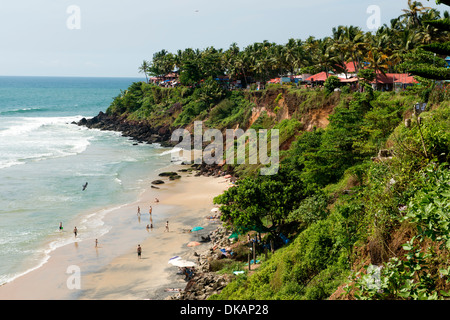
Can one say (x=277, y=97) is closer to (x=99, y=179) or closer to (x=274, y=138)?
(x=274, y=138)

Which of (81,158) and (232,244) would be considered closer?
(232,244)

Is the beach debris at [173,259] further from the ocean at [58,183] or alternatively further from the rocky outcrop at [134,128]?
the rocky outcrop at [134,128]

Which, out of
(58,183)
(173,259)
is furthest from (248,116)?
(173,259)

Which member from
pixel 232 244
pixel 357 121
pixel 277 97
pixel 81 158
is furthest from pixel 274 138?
pixel 81 158

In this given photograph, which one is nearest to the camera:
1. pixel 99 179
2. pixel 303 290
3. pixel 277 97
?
pixel 303 290

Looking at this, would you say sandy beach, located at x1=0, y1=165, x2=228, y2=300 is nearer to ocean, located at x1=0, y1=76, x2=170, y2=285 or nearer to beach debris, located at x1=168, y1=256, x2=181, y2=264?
beach debris, located at x1=168, y1=256, x2=181, y2=264

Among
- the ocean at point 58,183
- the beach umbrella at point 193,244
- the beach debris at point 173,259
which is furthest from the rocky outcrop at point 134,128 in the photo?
the beach debris at point 173,259

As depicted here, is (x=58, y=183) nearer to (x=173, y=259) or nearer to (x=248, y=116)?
(x=173, y=259)
